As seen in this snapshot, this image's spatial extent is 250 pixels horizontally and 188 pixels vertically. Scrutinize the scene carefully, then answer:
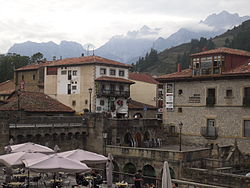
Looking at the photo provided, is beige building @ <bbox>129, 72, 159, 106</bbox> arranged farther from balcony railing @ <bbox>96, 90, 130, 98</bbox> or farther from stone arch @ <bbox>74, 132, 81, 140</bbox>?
stone arch @ <bbox>74, 132, 81, 140</bbox>

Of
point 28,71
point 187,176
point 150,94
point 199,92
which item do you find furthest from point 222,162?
point 28,71

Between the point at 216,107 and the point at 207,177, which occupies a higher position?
the point at 216,107

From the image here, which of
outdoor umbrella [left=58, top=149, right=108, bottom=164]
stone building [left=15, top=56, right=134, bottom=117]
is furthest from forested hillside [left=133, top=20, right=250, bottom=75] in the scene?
outdoor umbrella [left=58, top=149, right=108, bottom=164]

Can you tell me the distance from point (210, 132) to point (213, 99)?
357cm

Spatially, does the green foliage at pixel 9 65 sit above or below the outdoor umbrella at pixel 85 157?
above

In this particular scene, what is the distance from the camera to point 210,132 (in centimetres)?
4175

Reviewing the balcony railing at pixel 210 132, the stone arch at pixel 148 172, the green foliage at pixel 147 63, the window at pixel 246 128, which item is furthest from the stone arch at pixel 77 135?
the green foliage at pixel 147 63

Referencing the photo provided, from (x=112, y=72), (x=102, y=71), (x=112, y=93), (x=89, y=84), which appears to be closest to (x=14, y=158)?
(x=89, y=84)

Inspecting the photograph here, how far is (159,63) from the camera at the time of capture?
16375 cm

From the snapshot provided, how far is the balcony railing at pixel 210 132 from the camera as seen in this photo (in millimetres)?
41094

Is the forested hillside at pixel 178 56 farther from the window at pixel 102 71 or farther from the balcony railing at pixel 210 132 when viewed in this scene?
the balcony railing at pixel 210 132

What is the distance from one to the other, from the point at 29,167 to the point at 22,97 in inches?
1116

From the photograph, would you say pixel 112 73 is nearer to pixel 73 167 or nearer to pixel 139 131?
pixel 139 131

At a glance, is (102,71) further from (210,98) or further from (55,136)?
(55,136)
